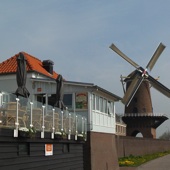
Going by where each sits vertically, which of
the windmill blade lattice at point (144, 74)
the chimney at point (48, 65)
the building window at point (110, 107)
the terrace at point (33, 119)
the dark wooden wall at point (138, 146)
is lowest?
the dark wooden wall at point (138, 146)

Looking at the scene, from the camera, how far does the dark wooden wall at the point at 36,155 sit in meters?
10.9

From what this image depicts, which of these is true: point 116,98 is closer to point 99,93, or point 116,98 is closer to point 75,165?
point 99,93

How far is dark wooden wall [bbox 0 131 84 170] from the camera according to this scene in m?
10.9

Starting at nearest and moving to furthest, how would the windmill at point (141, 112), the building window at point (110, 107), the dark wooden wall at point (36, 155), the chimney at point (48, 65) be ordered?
the dark wooden wall at point (36, 155), the building window at point (110, 107), the chimney at point (48, 65), the windmill at point (141, 112)

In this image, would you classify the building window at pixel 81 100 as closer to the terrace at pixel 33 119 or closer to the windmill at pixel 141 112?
the terrace at pixel 33 119

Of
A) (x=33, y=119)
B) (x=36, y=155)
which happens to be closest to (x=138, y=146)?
(x=36, y=155)

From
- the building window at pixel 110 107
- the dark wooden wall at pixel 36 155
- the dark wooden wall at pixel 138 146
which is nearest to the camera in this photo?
the dark wooden wall at pixel 36 155

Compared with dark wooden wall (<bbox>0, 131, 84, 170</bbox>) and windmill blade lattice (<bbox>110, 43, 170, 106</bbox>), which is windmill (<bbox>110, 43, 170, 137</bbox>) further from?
dark wooden wall (<bbox>0, 131, 84, 170</bbox>)

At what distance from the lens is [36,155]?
528 inches

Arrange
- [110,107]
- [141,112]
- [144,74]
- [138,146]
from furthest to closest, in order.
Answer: [141,112]
[144,74]
[138,146]
[110,107]

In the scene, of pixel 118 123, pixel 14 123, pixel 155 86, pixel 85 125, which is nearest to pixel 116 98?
pixel 85 125

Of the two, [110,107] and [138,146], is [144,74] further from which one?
[110,107]

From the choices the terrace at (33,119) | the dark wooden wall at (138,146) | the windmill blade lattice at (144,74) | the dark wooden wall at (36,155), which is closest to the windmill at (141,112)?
the windmill blade lattice at (144,74)

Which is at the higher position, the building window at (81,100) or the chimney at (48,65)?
the chimney at (48,65)
